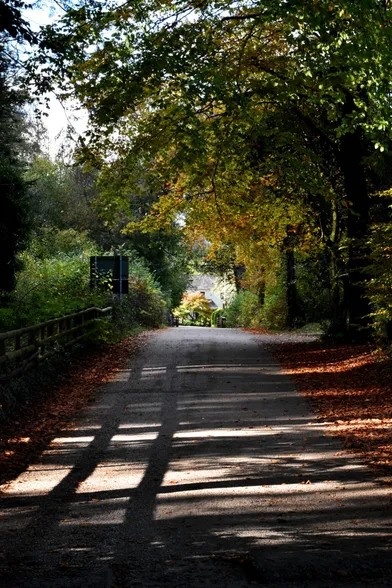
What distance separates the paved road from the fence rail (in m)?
1.62

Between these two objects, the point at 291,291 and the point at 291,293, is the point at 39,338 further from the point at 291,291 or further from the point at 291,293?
the point at 291,293

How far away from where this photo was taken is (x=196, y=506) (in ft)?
22.5

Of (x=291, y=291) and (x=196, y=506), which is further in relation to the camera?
(x=291, y=291)

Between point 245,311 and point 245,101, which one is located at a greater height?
point 245,101

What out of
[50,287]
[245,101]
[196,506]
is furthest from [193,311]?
[196,506]

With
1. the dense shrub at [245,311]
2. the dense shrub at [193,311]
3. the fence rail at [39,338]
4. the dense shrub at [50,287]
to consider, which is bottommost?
the dense shrub at [193,311]

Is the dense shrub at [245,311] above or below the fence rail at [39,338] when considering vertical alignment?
below

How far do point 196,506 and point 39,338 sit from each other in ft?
30.7

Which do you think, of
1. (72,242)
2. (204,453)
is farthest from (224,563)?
(72,242)

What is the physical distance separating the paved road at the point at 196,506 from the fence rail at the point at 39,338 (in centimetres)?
162

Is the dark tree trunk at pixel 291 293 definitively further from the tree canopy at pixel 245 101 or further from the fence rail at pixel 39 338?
the fence rail at pixel 39 338

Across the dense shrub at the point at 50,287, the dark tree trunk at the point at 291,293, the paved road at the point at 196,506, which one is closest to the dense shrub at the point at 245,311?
the dark tree trunk at the point at 291,293

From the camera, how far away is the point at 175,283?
5400 centimetres

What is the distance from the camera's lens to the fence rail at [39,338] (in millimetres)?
12191
